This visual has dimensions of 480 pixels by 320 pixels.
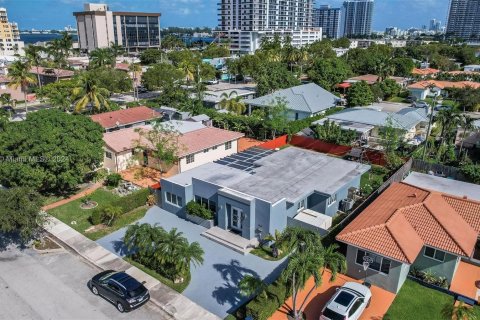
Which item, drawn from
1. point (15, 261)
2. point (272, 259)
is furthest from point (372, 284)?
point (15, 261)

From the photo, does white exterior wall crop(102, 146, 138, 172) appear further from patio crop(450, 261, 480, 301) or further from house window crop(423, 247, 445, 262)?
patio crop(450, 261, 480, 301)

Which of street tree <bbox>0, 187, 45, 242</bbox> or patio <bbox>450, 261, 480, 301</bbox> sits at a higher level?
street tree <bbox>0, 187, 45, 242</bbox>

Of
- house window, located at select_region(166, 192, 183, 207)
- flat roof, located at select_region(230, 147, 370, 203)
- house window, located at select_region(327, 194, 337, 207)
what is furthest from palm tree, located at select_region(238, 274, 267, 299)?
house window, located at select_region(166, 192, 183, 207)

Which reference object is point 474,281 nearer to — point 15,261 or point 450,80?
point 15,261

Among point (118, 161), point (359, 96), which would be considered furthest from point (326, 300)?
point (359, 96)

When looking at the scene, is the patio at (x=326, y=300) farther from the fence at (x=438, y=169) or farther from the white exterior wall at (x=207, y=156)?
the white exterior wall at (x=207, y=156)
